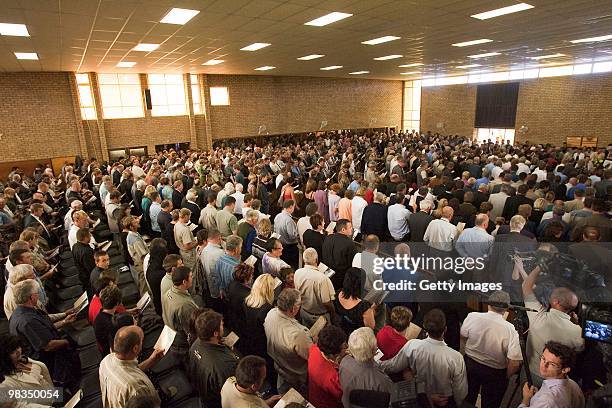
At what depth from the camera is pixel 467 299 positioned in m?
4.71

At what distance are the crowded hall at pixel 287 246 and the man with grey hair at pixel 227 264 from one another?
0.04m

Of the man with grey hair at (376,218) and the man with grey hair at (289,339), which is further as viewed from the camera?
the man with grey hair at (376,218)

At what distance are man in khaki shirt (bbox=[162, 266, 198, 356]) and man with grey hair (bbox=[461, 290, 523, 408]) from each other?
2.53 m

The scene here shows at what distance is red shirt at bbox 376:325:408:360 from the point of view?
2.79 metres

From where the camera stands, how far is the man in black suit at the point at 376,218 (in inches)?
248

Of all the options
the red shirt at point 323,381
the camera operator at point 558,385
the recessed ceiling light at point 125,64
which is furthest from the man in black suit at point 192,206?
the recessed ceiling light at point 125,64

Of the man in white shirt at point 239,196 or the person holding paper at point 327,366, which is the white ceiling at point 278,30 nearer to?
the man in white shirt at point 239,196

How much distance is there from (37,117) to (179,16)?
449 inches

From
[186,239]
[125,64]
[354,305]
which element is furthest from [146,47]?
[354,305]

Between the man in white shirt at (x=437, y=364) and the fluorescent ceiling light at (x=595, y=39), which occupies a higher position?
the fluorescent ceiling light at (x=595, y=39)

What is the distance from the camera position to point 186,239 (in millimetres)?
5117

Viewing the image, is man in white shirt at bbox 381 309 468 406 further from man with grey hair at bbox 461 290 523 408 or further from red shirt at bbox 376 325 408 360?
man with grey hair at bbox 461 290 523 408

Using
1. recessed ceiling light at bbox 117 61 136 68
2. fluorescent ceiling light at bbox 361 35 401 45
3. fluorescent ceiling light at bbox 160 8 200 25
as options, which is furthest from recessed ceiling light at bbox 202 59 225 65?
fluorescent ceiling light at bbox 160 8 200 25

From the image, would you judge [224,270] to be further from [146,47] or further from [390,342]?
[146,47]
